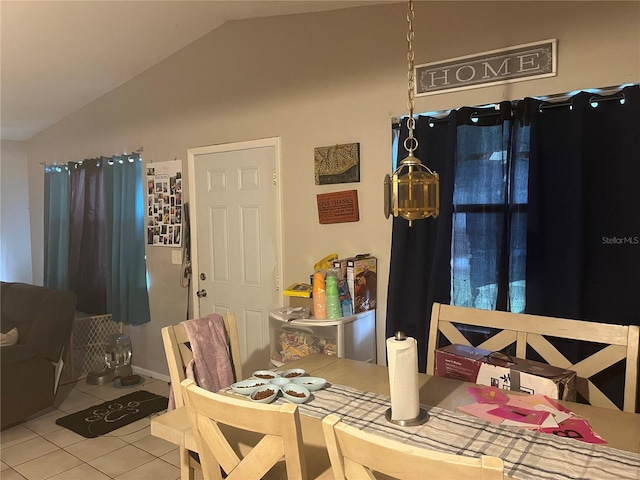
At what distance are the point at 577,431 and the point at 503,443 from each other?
0.26 meters

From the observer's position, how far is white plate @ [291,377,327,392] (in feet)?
6.14

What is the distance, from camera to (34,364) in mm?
3586

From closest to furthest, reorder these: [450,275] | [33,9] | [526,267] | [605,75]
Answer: [605,75]
[526,267]
[450,275]
[33,9]

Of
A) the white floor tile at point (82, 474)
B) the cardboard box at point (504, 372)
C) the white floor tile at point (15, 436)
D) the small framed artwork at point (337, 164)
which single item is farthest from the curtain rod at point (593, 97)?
the white floor tile at point (15, 436)

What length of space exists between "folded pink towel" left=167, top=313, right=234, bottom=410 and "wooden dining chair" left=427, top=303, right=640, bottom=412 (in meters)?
0.91

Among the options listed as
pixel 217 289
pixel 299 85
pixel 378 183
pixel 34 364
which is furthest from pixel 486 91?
pixel 34 364

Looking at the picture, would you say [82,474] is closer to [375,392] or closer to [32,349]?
[32,349]

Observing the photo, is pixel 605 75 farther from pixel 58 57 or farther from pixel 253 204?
pixel 58 57

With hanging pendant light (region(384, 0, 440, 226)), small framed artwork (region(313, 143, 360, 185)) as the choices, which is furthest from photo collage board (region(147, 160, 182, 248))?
hanging pendant light (region(384, 0, 440, 226))

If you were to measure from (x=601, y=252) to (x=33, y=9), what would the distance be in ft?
10.8

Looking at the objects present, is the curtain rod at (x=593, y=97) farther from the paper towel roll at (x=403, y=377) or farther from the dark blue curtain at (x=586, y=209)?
the paper towel roll at (x=403, y=377)

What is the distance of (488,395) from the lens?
1.81 meters

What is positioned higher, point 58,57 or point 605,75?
point 58,57

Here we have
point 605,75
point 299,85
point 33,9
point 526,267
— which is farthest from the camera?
point 299,85
